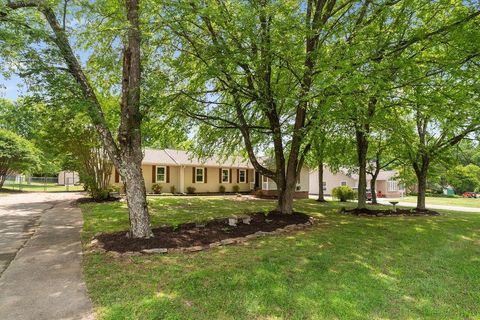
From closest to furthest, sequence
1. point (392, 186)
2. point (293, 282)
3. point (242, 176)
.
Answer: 1. point (293, 282)
2. point (242, 176)
3. point (392, 186)

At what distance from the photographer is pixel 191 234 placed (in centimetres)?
771

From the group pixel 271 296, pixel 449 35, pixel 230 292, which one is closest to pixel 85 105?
pixel 230 292

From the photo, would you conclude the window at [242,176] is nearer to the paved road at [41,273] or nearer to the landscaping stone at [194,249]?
the paved road at [41,273]

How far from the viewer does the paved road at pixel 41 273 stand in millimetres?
3795

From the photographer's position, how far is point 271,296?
14.0 ft

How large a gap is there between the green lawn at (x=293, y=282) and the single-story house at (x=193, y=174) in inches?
598

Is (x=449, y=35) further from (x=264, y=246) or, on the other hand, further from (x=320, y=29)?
(x=264, y=246)

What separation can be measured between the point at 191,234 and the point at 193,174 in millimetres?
17952

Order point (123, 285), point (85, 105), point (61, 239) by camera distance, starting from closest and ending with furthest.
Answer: point (123, 285), point (85, 105), point (61, 239)

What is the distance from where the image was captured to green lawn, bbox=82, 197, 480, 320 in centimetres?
389

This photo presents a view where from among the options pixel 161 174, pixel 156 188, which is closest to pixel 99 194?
pixel 156 188

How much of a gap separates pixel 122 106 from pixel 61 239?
3.64m

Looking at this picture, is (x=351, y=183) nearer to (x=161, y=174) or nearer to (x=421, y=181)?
(x=421, y=181)

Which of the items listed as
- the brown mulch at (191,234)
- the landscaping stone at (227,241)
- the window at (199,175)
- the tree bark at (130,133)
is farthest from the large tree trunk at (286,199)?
the window at (199,175)
